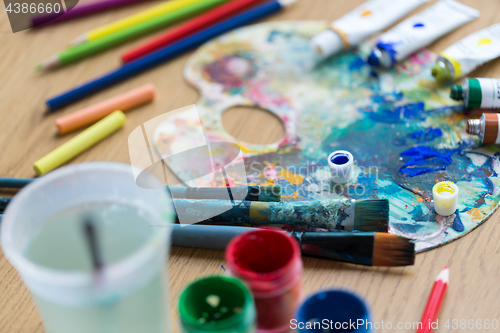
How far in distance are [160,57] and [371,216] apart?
21.4 inches

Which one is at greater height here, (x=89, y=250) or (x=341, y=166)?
(x=89, y=250)

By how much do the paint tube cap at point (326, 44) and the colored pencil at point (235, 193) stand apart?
38 centimetres

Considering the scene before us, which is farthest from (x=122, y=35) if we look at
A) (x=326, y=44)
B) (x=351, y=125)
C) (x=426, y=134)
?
(x=426, y=134)

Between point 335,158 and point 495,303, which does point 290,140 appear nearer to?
point 335,158

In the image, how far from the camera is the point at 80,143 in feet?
2.60

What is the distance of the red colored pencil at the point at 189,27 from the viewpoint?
38.5 inches

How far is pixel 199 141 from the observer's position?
2.59ft

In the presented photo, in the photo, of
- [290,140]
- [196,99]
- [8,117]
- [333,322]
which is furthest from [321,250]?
[8,117]

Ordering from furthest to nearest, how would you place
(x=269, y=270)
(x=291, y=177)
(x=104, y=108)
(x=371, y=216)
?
1. (x=104, y=108)
2. (x=291, y=177)
3. (x=371, y=216)
4. (x=269, y=270)

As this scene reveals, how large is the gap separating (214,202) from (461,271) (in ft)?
0.95

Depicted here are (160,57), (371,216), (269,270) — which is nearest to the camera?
(269,270)

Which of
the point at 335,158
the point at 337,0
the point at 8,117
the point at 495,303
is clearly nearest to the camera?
the point at 495,303

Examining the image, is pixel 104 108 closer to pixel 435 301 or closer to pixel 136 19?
pixel 136 19

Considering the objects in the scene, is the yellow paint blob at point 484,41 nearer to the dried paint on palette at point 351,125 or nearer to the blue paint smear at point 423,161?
the dried paint on palette at point 351,125
